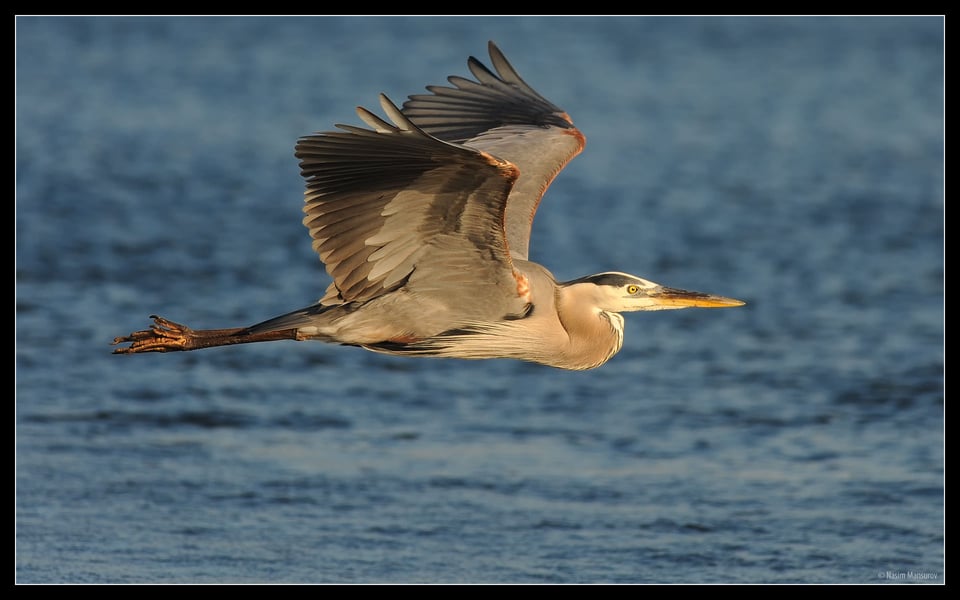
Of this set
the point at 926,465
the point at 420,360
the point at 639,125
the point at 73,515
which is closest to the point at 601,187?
the point at 639,125

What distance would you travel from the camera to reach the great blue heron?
221 inches

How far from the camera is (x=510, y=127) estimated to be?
793 centimetres

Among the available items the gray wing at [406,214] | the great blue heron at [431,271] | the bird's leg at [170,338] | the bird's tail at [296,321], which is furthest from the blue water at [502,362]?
the gray wing at [406,214]

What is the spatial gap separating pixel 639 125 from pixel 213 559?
37.6 ft

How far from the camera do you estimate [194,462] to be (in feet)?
28.1

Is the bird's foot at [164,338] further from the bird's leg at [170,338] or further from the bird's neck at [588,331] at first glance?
the bird's neck at [588,331]

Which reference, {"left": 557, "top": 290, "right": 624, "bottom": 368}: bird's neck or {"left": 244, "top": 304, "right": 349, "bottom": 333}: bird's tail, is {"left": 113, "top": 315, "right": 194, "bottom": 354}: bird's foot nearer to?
{"left": 244, "top": 304, "right": 349, "bottom": 333}: bird's tail

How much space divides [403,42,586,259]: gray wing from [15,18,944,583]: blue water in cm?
174

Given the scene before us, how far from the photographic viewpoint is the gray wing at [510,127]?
288 inches

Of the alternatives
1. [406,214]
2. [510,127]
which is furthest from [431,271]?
[510,127]

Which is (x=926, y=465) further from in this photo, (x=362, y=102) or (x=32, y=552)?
(x=362, y=102)

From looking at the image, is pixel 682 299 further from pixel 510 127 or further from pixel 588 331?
pixel 510 127

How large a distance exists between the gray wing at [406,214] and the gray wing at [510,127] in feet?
2.56

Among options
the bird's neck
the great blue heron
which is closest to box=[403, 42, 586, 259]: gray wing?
the great blue heron
